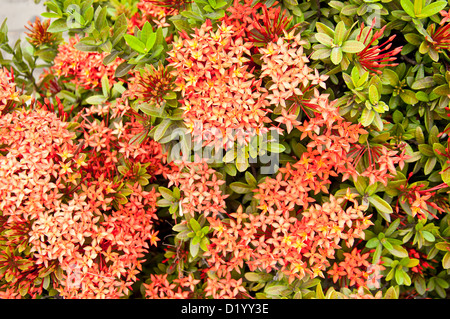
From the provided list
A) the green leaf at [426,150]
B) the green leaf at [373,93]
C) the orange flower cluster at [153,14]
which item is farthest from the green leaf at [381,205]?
the orange flower cluster at [153,14]

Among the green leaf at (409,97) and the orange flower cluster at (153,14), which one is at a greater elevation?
the orange flower cluster at (153,14)

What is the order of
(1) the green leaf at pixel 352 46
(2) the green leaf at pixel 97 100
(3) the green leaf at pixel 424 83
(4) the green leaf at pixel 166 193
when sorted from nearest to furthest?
(1) the green leaf at pixel 352 46
(3) the green leaf at pixel 424 83
(4) the green leaf at pixel 166 193
(2) the green leaf at pixel 97 100

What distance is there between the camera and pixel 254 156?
1477mm

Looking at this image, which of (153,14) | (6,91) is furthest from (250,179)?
(6,91)

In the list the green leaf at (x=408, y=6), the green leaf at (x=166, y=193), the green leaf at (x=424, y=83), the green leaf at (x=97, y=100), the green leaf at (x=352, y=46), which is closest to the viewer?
the green leaf at (x=352, y=46)

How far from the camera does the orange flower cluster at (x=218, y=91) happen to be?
4.82ft

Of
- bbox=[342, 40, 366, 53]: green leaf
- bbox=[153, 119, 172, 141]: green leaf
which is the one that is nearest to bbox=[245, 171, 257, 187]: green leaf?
bbox=[153, 119, 172, 141]: green leaf

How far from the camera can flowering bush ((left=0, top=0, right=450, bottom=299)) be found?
151 centimetres

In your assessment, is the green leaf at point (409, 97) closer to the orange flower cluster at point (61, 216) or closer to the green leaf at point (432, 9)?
the green leaf at point (432, 9)

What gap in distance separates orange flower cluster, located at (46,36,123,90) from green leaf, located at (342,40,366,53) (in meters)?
1.26

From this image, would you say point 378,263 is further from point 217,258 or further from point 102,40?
point 102,40

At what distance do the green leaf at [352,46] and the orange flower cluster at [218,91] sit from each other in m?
0.37

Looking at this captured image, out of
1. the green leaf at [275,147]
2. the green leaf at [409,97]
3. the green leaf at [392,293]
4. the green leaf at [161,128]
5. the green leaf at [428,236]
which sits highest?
the green leaf at [161,128]
